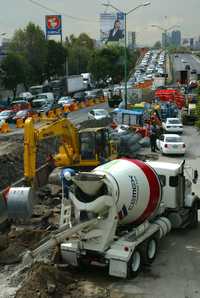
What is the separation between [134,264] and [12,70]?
212ft

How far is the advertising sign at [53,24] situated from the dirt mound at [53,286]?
8436cm

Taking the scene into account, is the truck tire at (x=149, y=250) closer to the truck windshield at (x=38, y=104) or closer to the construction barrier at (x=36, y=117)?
the construction barrier at (x=36, y=117)

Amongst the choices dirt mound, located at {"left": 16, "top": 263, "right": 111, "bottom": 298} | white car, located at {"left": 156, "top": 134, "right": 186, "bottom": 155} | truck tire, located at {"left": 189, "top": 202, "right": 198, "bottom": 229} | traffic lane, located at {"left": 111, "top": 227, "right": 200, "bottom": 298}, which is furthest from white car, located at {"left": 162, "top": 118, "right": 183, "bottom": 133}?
dirt mound, located at {"left": 16, "top": 263, "right": 111, "bottom": 298}

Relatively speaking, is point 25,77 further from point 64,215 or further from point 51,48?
point 64,215

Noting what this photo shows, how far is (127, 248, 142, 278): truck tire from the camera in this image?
520 inches

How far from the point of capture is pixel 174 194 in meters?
16.7

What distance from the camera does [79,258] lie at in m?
13.5

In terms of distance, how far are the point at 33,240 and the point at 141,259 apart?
3848 mm

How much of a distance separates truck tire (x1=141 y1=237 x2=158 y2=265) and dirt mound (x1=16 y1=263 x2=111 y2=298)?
1.57 metres

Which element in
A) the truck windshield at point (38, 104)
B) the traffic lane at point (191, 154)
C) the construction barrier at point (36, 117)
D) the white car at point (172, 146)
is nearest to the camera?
the traffic lane at point (191, 154)

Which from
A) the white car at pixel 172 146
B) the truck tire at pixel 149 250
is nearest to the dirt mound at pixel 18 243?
the truck tire at pixel 149 250

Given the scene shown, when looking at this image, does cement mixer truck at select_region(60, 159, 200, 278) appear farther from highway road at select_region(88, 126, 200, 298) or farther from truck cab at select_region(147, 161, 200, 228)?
truck cab at select_region(147, 161, 200, 228)

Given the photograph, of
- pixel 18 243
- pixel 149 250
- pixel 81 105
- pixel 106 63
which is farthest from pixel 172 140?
pixel 106 63

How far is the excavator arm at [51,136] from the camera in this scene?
1931 centimetres
